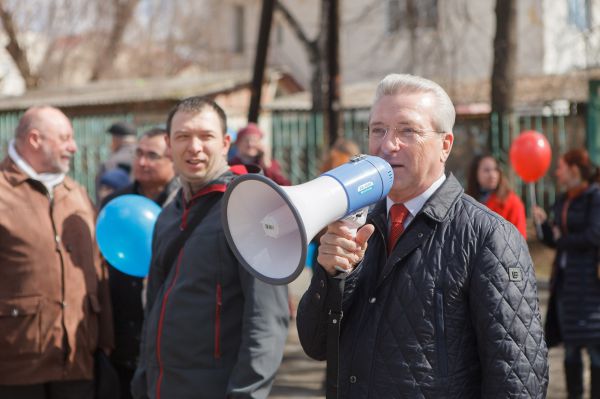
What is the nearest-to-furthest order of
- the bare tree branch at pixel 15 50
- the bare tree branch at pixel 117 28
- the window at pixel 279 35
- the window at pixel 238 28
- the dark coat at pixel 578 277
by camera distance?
1. the dark coat at pixel 578 277
2. the bare tree branch at pixel 15 50
3. the bare tree branch at pixel 117 28
4. the window at pixel 279 35
5. the window at pixel 238 28

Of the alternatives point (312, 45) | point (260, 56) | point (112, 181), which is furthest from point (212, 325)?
point (312, 45)

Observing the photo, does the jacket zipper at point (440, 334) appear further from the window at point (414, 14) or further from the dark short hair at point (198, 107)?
the window at point (414, 14)

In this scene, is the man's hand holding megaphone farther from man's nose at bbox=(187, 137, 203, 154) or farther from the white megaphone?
man's nose at bbox=(187, 137, 203, 154)

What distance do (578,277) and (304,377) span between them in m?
2.34

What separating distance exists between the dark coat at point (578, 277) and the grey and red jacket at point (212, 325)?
3.39 meters

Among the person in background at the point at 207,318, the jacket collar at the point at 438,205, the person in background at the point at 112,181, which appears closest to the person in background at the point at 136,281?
the person in background at the point at 207,318

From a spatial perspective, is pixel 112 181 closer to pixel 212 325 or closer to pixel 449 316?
pixel 212 325

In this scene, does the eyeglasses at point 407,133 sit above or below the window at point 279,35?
below

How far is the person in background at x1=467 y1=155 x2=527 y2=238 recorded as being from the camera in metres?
6.48

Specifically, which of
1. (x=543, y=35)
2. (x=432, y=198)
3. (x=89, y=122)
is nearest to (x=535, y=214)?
(x=432, y=198)

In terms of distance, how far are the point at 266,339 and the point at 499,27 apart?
10599 mm

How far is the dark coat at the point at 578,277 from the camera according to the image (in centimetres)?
627

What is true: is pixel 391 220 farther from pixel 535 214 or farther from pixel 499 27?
pixel 499 27

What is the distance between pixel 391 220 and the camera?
2.76m
